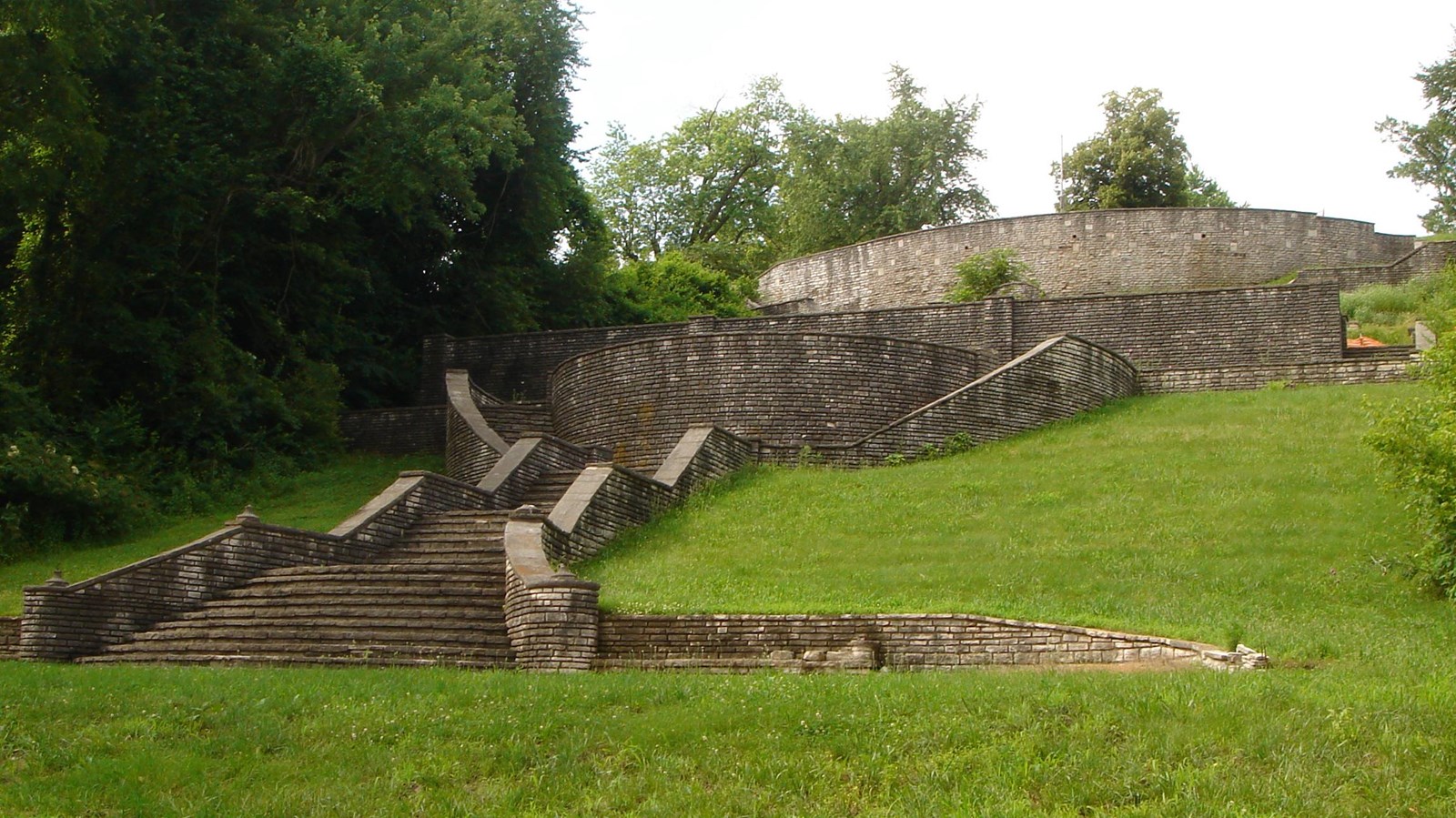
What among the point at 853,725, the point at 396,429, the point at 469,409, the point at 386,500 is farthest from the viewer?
the point at 396,429

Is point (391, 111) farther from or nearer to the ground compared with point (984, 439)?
farther from the ground

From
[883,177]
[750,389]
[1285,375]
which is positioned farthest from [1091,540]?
[883,177]

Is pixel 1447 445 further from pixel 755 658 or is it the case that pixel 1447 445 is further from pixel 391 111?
pixel 391 111

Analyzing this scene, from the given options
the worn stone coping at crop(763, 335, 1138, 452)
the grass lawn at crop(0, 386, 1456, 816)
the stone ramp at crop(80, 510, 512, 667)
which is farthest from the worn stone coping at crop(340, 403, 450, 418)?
the grass lawn at crop(0, 386, 1456, 816)

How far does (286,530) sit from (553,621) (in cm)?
533

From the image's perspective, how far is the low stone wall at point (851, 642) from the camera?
13555mm

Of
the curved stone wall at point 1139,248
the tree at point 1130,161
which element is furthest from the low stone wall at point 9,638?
the tree at point 1130,161

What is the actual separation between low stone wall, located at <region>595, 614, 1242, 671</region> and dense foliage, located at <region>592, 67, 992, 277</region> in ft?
135

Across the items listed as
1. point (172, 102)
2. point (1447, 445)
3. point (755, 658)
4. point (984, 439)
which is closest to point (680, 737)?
point (755, 658)

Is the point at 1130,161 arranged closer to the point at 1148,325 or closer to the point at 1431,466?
the point at 1148,325

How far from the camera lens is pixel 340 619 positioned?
15.6m

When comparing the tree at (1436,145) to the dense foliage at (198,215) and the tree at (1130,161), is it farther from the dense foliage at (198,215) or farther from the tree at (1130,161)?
the dense foliage at (198,215)

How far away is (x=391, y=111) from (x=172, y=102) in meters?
4.08

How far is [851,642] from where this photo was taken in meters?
14.0
